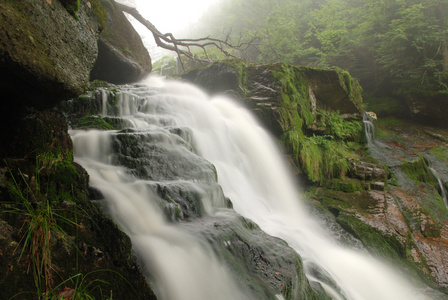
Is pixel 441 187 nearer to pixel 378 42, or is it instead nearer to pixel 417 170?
pixel 417 170

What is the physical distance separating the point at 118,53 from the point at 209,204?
22.7 ft

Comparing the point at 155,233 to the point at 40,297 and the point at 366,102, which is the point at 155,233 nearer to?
the point at 40,297

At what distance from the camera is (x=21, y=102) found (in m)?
2.28

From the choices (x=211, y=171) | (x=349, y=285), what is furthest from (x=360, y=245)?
(x=211, y=171)

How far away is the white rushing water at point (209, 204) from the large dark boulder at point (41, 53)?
3.48 feet

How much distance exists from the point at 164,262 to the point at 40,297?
98 centimetres

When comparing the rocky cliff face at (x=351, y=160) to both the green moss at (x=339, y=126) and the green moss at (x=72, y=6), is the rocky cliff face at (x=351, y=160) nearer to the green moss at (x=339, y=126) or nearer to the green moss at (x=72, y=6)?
the green moss at (x=339, y=126)

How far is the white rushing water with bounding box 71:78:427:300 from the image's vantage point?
2.32 meters

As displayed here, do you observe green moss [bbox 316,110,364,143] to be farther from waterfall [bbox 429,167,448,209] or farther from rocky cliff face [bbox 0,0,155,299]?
rocky cliff face [bbox 0,0,155,299]

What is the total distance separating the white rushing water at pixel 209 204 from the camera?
2316mm

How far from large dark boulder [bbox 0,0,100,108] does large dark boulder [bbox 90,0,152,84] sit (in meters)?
5.82

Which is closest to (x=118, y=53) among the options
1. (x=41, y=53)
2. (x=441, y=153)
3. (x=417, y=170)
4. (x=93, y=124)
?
(x=93, y=124)

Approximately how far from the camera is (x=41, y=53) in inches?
85.4

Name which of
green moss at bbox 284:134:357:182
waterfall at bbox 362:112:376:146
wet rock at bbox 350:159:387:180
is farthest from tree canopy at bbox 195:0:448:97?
green moss at bbox 284:134:357:182
